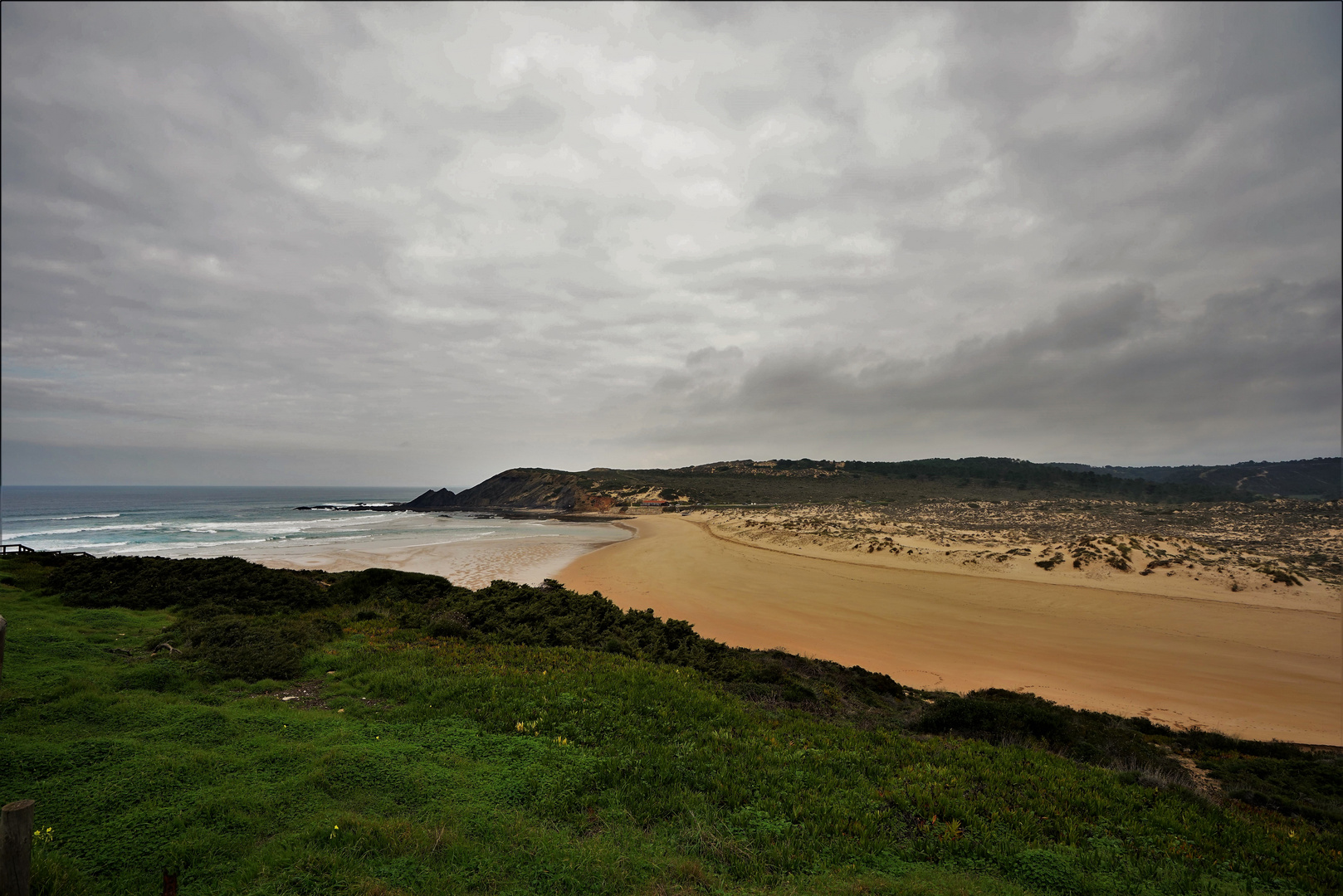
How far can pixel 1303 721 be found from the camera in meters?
10.8

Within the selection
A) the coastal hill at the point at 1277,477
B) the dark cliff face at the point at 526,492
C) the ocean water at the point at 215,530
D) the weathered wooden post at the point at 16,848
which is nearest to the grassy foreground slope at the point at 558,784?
the weathered wooden post at the point at 16,848

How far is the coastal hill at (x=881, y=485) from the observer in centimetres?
7400

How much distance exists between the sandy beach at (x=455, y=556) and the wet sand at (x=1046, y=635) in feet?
12.8

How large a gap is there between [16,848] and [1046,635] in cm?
2170

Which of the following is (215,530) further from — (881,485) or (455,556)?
(881,485)

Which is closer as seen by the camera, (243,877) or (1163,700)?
(243,877)

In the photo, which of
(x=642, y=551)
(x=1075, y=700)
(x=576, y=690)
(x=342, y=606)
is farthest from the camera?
(x=642, y=551)

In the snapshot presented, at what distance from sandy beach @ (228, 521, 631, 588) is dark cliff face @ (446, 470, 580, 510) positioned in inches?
1746

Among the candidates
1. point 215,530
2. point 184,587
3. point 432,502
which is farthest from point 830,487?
point 184,587

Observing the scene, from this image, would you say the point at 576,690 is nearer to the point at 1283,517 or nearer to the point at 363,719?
the point at 363,719

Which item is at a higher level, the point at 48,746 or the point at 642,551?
the point at 48,746

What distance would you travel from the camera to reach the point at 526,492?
99375mm

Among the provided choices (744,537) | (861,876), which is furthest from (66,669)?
(744,537)

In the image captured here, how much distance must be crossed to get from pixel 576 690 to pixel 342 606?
9.71m
